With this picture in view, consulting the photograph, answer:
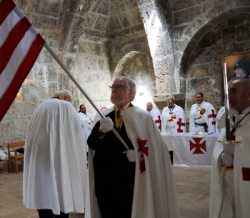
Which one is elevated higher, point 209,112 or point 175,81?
point 175,81

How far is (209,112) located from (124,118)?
20.4ft

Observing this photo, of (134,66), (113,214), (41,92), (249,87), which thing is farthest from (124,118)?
(134,66)

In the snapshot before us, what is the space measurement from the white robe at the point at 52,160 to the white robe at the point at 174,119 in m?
5.96

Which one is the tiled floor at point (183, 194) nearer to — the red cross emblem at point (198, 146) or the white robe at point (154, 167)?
the red cross emblem at point (198, 146)

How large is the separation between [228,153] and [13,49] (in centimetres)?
170

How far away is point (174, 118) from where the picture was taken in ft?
30.8

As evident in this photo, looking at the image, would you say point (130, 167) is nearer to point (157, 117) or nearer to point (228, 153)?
point (228, 153)

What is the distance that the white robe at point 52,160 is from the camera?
135 inches

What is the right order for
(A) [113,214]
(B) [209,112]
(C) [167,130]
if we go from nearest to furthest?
(A) [113,214] → (B) [209,112] → (C) [167,130]

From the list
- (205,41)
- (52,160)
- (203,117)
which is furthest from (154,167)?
(205,41)

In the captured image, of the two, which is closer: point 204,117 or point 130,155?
point 130,155

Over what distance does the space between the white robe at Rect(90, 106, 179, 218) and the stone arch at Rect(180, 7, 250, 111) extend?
7411 mm

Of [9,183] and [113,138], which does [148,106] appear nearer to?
[9,183]

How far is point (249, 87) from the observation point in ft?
7.68
